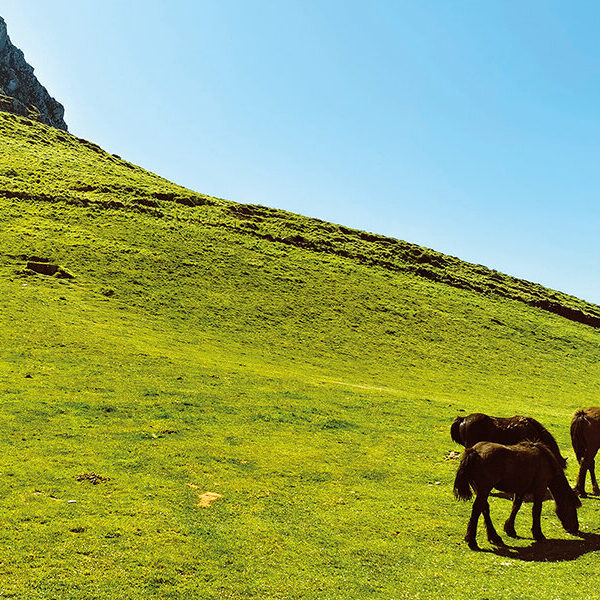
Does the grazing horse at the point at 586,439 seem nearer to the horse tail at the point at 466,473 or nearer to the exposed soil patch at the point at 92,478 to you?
the horse tail at the point at 466,473

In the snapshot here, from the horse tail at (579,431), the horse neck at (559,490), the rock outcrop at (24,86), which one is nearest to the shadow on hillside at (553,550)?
the horse neck at (559,490)

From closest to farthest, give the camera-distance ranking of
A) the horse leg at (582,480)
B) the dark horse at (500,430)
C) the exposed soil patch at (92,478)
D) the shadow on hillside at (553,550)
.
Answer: the shadow on hillside at (553,550)
the exposed soil patch at (92,478)
the dark horse at (500,430)
the horse leg at (582,480)

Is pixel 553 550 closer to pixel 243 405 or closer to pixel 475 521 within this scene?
pixel 475 521

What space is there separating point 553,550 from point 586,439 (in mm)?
6244

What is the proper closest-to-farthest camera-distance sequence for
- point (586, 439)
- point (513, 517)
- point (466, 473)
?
point (466, 473) → point (513, 517) → point (586, 439)

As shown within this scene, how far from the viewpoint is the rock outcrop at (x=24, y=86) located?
160625mm

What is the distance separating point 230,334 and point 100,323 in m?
11.5

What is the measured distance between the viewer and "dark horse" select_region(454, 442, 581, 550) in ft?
41.8

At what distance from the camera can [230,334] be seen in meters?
44.4

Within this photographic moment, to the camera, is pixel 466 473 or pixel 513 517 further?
pixel 513 517

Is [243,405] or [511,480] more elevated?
[511,480]

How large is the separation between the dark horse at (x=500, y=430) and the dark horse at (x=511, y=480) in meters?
2.99

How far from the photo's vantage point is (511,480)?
13.0 meters

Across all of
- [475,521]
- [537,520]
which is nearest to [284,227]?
[537,520]
